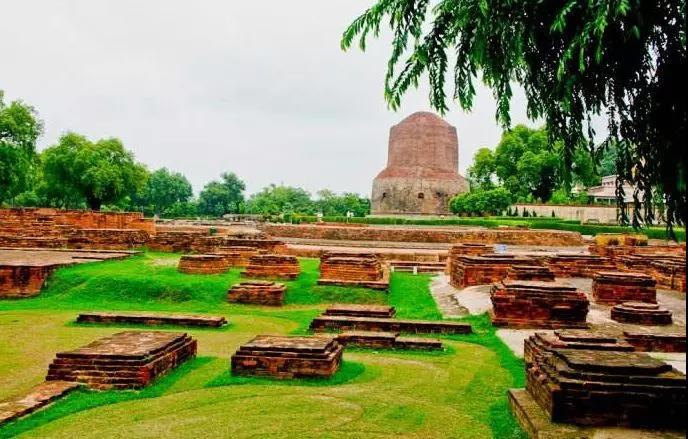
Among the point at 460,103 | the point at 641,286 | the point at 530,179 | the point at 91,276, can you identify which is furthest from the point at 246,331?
the point at 530,179

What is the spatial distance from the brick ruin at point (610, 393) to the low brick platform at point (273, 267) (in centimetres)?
719

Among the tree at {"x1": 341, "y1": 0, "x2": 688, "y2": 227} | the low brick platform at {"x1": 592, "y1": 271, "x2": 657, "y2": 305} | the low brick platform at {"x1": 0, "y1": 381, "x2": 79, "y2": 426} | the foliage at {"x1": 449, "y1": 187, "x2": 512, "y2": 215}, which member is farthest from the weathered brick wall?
the tree at {"x1": 341, "y1": 0, "x2": 688, "y2": 227}

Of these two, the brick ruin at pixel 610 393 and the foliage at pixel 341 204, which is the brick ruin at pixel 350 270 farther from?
the foliage at pixel 341 204

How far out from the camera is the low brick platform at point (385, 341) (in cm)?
566

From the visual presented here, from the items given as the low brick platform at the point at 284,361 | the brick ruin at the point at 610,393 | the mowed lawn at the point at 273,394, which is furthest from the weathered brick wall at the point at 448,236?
the brick ruin at the point at 610,393

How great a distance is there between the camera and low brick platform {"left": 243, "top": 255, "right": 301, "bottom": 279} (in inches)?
406

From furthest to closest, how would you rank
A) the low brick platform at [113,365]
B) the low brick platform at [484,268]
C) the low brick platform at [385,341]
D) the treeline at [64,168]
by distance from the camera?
the treeline at [64,168], the low brick platform at [484,268], the low brick platform at [385,341], the low brick platform at [113,365]

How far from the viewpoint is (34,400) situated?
3777 mm

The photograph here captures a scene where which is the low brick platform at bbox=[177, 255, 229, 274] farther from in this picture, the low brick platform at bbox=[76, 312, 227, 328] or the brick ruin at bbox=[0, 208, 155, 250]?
the brick ruin at bbox=[0, 208, 155, 250]

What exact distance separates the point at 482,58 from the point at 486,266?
7.58 meters

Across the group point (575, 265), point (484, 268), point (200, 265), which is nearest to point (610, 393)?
point (484, 268)

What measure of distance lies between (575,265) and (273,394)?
324 inches

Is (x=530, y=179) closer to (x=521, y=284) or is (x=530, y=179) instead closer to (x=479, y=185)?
(x=479, y=185)

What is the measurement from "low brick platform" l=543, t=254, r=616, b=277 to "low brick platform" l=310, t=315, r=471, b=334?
15.2ft
